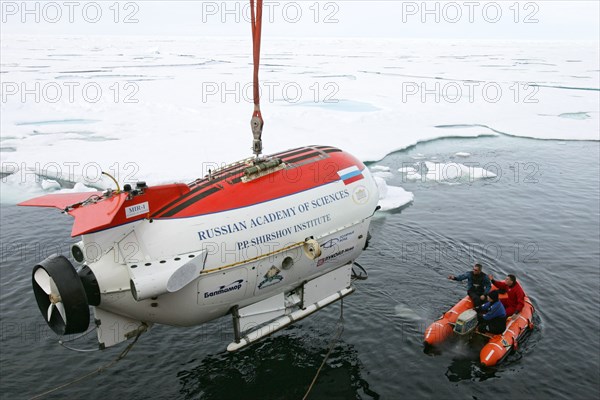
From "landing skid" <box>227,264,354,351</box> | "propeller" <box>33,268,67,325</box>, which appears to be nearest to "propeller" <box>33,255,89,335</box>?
"propeller" <box>33,268,67,325</box>

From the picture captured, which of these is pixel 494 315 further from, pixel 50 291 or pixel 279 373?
pixel 50 291

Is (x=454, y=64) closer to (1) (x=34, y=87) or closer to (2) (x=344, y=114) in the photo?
(2) (x=344, y=114)

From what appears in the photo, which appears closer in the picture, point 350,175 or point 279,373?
point 350,175

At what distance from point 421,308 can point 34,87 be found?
37.0 m

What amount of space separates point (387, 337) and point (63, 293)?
753cm

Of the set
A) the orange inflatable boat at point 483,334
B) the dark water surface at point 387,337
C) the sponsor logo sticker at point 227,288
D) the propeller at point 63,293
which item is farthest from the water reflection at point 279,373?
the propeller at point 63,293

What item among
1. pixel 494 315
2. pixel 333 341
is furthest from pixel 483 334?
pixel 333 341

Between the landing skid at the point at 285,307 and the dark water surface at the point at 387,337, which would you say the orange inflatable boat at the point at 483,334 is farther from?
the landing skid at the point at 285,307

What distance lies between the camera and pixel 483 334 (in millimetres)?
11398

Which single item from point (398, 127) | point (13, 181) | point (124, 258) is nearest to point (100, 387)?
point (124, 258)

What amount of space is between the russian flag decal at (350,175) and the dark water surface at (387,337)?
4.13 meters

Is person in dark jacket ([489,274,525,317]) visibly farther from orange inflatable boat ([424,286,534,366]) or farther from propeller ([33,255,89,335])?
propeller ([33,255,89,335])

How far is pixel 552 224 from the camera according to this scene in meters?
18.6

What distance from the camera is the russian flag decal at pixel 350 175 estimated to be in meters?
9.52
